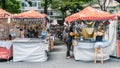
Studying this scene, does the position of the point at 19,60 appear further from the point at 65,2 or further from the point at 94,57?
the point at 65,2

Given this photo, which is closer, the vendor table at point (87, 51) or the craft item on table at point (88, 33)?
the vendor table at point (87, 51)

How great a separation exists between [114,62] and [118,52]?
1360mm

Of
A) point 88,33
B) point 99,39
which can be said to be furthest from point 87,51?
point 88,33

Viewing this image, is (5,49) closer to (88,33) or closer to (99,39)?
(88,33)

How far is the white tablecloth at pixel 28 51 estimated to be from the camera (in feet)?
54.5

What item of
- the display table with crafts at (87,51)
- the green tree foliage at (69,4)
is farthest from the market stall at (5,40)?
the green tree foliage at (69,4)

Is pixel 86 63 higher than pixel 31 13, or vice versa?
pixel 31 13

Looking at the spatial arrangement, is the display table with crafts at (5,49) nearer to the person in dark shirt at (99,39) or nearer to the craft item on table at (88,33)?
the craft item on table at (88,33)

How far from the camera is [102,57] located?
16.3 metres

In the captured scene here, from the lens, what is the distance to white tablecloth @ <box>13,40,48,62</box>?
54.5 feet

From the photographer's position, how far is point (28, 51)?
1666 cm

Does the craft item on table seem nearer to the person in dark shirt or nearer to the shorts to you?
the person in dark shirt

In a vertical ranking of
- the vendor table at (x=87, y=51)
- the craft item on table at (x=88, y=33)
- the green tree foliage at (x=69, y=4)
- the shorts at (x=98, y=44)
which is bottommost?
the vendor table at (x=87, y=51)

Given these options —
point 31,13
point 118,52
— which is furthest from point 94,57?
point 31,13
